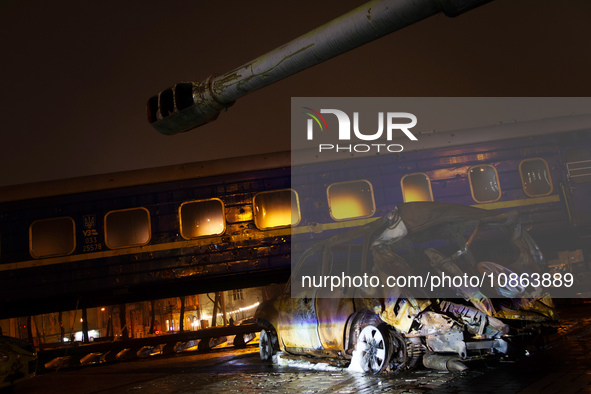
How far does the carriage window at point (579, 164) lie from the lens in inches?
364

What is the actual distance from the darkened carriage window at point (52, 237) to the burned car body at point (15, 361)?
2218 millimetres

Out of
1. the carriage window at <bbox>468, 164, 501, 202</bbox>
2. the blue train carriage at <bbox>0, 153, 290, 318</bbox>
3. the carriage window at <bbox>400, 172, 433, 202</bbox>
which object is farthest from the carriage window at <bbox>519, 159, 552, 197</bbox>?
the blue train carriage at <bbox>0, 153, 290, 318</bbox>

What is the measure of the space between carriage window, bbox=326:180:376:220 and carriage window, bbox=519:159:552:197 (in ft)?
9.10

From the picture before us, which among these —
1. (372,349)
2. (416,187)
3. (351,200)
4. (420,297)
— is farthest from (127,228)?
(420,297)

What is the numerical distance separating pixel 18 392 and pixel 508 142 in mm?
9190

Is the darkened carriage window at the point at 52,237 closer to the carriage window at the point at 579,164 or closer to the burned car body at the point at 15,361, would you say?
the burned car body at the point at 15,361

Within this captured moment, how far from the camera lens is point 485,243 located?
600 cm

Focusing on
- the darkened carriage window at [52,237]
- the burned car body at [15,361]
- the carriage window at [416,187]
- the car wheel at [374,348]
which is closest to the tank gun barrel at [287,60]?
the car wheel at [374,348]

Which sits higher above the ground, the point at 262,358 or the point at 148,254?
the point at 148,254

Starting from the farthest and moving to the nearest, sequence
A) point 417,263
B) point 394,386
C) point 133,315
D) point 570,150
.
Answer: point 133,315, point 570,150, point 417,263, point 394,386

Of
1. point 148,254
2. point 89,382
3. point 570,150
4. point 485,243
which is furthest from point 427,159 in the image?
point 89,382

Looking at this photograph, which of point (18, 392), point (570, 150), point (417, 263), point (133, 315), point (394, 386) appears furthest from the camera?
point (133, 315)

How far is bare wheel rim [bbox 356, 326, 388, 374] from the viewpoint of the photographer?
18.0 ft

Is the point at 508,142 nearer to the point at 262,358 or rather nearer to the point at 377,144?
the point at 377,144
